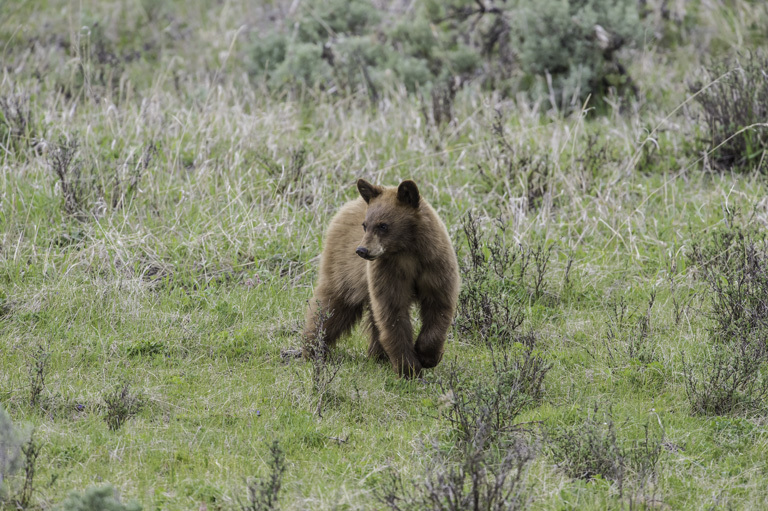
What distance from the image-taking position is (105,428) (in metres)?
4.14

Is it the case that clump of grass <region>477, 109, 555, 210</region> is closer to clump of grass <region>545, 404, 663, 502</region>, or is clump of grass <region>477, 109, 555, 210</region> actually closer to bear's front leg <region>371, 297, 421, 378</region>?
bear's front leg <region>371, 297, 421, 378</region>

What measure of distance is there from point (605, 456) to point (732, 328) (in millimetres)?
1750

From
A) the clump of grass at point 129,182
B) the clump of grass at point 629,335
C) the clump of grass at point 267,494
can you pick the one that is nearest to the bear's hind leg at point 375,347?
the clump of grass at point 629,335

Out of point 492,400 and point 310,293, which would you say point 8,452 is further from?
point 310,293

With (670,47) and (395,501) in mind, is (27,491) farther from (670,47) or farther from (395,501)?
(670,47)

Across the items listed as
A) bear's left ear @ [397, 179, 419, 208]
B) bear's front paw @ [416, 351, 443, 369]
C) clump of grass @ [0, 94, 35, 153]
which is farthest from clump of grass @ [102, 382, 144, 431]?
clump of grass @ [0, 94, 35, 153]

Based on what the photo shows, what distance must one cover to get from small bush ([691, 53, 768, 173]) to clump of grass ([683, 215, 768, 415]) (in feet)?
5.21

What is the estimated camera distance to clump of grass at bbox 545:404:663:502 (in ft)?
11.8

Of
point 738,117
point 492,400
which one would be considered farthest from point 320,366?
point 738,117

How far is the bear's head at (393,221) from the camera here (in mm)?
4609

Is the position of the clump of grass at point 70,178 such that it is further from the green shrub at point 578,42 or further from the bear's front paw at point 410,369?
the green shrub at point 578,42

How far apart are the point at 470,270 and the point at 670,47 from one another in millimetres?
7330

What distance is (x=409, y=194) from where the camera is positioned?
471 centimetres

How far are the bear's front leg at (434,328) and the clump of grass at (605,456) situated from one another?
1.09 metres
